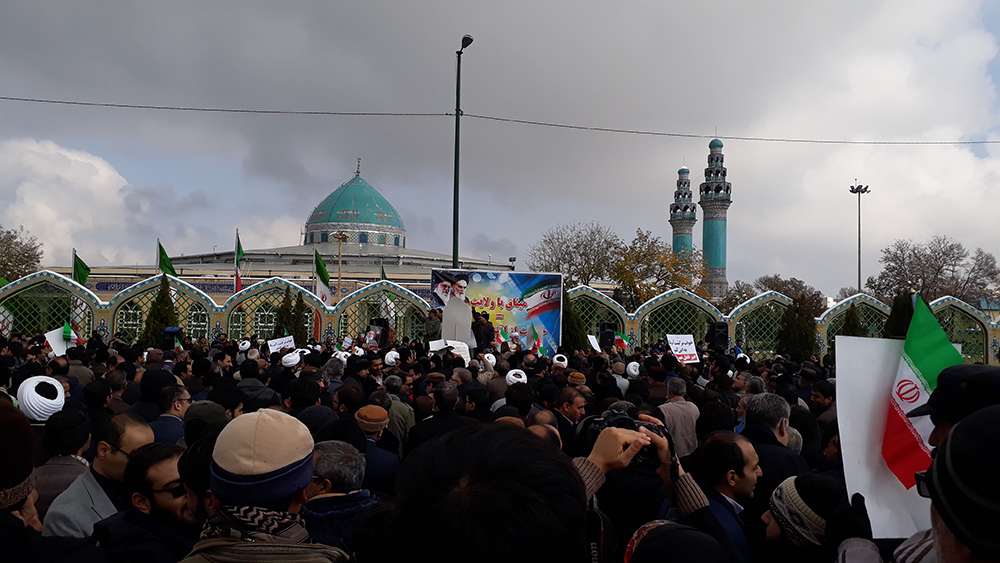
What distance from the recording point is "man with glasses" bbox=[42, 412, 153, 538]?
9.82 ft

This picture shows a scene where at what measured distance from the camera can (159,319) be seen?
20109 mm

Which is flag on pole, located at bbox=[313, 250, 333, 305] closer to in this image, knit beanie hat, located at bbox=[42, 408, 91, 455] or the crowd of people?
the crowd of people

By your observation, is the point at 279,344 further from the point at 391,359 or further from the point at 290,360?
the point at 290,360

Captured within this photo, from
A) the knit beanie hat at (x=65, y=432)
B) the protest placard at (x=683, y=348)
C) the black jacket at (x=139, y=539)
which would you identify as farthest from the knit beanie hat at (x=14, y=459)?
the protest placard at (x=683, y=348)

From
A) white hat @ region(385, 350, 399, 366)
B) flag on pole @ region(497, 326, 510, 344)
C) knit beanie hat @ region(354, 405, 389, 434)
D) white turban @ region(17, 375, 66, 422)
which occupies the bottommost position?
flag on pole @ region(497, 326, 510, 344)

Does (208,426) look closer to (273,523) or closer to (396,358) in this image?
(273,523)

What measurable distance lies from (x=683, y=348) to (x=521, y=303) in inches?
267

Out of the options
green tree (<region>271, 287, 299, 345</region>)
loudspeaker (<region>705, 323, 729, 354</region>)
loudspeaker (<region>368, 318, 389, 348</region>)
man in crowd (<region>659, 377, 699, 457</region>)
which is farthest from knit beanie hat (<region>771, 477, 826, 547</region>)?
green tree (<region>271, 287, 299, 345</region>)

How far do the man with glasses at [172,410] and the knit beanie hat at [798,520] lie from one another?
12.5 ft

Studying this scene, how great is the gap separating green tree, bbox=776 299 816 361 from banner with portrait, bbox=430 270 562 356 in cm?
749

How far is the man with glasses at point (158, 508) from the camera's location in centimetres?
268

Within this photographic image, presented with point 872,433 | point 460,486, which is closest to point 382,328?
point 872,433

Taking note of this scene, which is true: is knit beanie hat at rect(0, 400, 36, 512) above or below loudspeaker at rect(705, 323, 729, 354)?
above

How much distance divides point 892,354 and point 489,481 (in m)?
2.49
